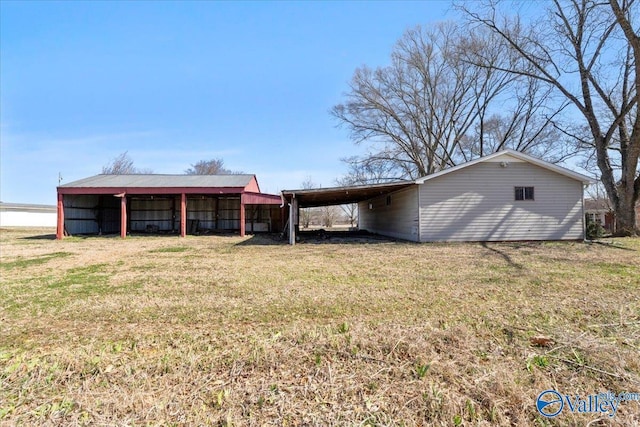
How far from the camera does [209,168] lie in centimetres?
4744

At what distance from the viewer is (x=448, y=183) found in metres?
13.0

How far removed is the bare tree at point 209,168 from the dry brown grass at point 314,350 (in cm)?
4330

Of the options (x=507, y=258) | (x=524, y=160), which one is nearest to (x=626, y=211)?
(x=524, y=160)

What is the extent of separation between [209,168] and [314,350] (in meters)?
47.8

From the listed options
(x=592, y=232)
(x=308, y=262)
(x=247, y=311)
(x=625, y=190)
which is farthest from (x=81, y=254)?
(x=592, y=232)

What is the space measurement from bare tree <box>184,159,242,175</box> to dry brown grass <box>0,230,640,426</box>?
142ft

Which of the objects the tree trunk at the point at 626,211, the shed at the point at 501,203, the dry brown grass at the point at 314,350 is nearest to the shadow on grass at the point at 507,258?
the dry brown grass at the point at 314,350

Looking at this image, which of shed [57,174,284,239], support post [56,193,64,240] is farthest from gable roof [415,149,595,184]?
support post [56,193,64,240]

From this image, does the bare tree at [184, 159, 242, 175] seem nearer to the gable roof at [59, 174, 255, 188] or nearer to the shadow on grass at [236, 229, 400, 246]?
the gable roof at [59, 174, 255, 188]

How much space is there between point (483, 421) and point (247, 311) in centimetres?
285

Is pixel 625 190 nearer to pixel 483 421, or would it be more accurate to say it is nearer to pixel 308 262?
pixel 308 262

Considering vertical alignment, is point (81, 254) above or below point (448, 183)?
below

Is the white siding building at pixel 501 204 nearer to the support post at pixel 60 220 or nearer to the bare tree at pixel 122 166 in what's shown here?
the support post at pixel 60 220

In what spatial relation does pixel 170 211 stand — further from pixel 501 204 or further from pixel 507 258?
pixel 507 258
